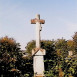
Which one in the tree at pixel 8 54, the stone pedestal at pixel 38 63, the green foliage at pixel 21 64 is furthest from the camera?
the stone pedestal at pixel 38 63

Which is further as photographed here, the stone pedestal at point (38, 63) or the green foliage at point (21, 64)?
the stone pedestal at point (38, 63)

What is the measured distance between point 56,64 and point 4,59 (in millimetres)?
3081

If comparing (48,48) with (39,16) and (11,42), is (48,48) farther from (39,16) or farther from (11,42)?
(11,42)

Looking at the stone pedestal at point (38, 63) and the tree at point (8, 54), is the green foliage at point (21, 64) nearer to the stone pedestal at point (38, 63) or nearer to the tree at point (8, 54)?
the tree at point (8, 54)

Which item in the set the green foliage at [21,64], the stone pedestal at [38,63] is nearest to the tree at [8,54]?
the green foliage at [21,64]

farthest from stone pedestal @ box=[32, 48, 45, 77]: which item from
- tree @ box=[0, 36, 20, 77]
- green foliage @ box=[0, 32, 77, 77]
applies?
tree @ box=[0, 36, 20, 77]

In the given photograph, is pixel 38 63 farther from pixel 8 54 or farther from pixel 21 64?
pixel 8 54

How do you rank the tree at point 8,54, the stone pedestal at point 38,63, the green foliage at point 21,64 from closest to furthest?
the green foliage at point 21,64, the tree at point 8,54, the stone pedestal at point 38,63

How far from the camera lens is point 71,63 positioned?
400 inches

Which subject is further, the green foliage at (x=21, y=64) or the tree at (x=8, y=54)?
the tree at (x=8, y=54)

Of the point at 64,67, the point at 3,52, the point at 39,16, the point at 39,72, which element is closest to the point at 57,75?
the point at 64,67

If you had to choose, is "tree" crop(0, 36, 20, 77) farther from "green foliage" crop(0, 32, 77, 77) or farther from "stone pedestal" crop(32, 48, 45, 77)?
"stone pedestal" crop(32, 48, 45, 77)

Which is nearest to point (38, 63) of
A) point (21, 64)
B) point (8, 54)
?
point (21, 64)

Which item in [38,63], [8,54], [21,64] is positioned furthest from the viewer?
[38,63]
